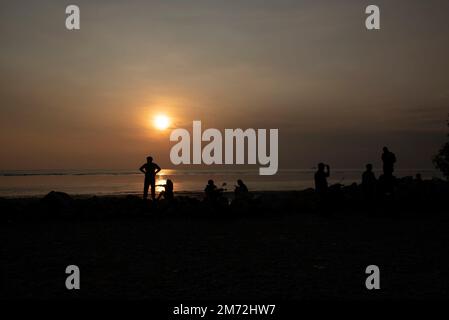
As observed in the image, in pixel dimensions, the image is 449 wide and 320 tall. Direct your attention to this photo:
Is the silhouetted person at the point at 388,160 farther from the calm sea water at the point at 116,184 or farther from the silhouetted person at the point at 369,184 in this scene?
the calm sea water at the point at 116,184

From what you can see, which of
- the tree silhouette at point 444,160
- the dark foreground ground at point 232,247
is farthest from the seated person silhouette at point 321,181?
the tree silhouette at point 444,160

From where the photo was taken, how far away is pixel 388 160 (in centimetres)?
1847

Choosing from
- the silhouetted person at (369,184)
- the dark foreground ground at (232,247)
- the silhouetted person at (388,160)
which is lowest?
the dark foreground ground at (232,247)

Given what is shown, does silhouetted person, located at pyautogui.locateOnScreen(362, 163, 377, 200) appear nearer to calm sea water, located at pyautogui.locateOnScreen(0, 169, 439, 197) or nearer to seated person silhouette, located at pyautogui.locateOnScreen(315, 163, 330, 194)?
seated person silhouette, located at pyautogui.locateOnScreen(315, 163, 330, 194)

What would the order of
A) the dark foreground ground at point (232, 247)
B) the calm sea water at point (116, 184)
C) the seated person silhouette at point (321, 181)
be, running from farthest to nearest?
the calm sea water at point (116, 184), the seated person silhouette at point (321, 181), the dark foreground ground at point (232, 247)

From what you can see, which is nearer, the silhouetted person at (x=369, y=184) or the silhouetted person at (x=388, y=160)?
the silhouetted person at (x=388, y=160)

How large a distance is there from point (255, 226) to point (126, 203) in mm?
5990

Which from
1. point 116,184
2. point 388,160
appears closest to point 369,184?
point 388,160

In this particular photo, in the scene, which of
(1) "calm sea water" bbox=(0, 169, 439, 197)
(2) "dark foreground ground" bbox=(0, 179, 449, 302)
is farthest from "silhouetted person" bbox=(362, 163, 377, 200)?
(1) "calm sea water" bbox=(0, 169, 439, 197)

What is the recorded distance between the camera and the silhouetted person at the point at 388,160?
60.0 ft

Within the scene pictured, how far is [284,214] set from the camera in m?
18.7
